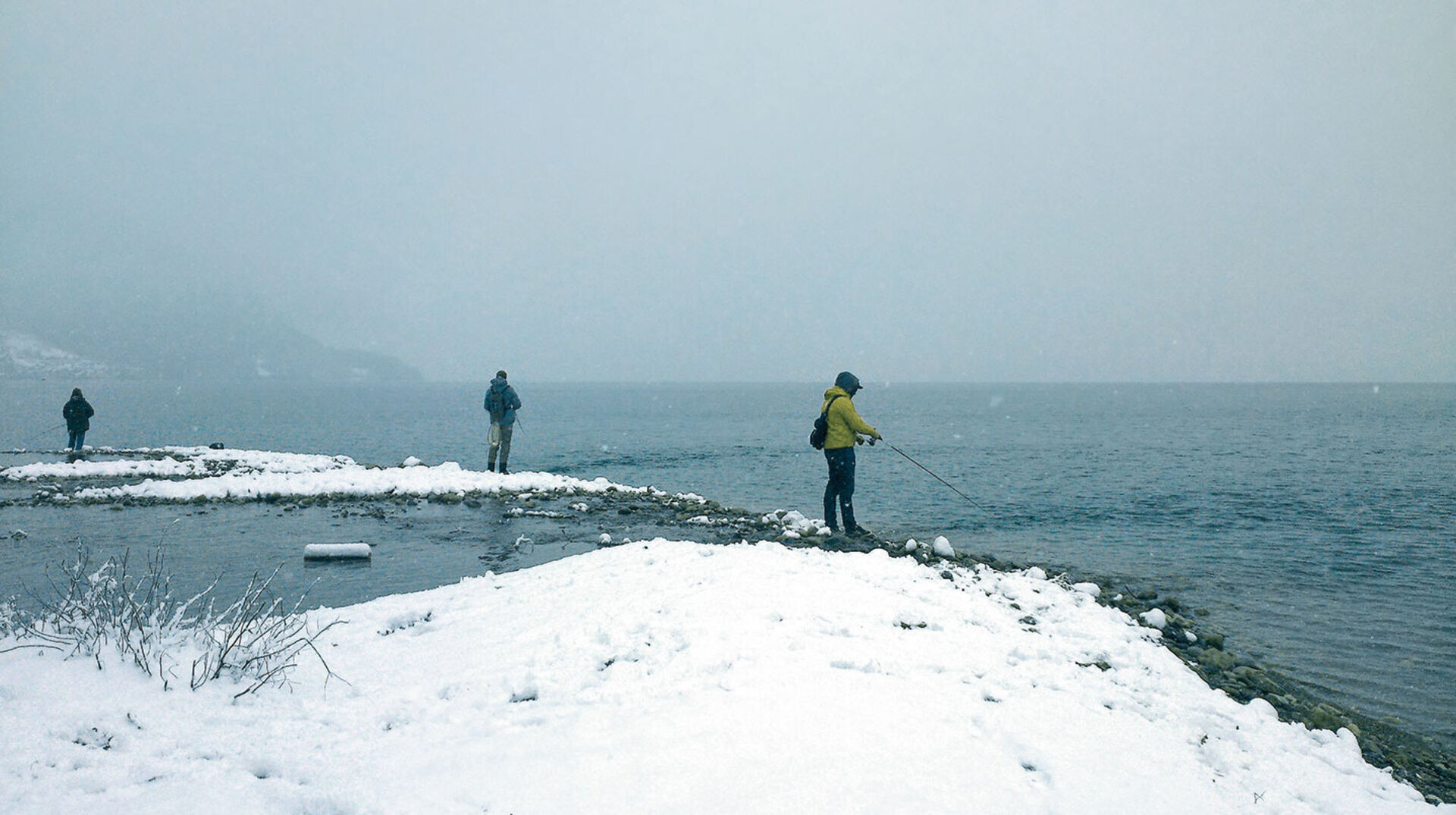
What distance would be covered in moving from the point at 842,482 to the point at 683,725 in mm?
9676

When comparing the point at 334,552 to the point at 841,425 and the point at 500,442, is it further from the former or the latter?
the point at 500,442

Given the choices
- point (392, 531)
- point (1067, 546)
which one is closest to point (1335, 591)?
point (1067, 546)

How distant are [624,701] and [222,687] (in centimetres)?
306

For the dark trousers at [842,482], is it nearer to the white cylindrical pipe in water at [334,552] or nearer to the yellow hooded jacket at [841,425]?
the yellow hooded jacket at [841,425]

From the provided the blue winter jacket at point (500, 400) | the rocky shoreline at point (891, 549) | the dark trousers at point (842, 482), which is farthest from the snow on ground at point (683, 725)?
the blue winter jacket at point (500, 400)

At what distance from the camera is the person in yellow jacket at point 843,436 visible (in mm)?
14453

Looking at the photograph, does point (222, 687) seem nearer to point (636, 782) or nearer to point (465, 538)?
point (636, 782)

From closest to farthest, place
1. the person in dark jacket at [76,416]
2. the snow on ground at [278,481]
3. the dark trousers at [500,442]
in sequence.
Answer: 1. the snow on ground at [278,481]
2. the dark trousers at [500,442]
3. the person in dark jacket at [76,416]

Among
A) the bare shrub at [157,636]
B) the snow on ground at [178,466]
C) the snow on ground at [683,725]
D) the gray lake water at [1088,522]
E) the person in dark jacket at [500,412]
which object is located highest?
the person in dark jacket at [500,412]

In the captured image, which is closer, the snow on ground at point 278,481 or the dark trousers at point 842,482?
the dark trousers at point 842,482

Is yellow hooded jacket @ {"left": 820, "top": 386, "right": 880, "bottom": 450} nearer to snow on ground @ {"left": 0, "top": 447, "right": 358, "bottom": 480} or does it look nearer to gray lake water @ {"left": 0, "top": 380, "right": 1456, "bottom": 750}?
gray lake water @ {"left": 0, "top": 380, "right": 1456, "bottom": 750}

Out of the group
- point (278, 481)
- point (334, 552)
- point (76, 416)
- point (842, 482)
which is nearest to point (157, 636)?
point (334, 552)

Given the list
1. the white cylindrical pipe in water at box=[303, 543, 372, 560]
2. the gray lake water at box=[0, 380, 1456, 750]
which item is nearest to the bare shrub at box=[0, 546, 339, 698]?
the gray lake water at box=[0, 380, 1456, 750]

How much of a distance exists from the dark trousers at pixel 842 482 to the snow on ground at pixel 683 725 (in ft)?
18.8
